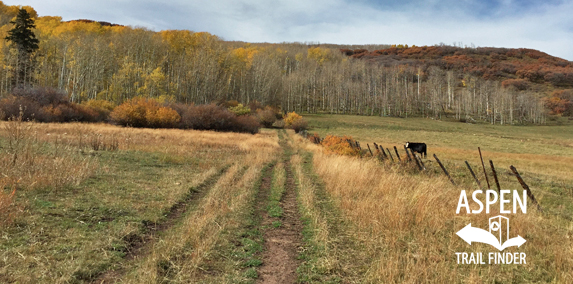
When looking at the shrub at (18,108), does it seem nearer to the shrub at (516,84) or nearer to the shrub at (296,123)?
the shrub at (296,123)

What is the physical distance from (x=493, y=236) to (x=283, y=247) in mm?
4681

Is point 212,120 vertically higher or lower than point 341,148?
higher

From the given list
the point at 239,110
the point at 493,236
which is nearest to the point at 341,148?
the point at 493,236

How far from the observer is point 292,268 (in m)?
5.01

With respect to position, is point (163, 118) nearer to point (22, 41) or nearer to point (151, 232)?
point (22, 41)

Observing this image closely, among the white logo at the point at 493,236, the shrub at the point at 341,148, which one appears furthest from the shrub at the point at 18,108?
the white logo at the point at 493,236

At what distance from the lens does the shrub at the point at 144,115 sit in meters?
40.4

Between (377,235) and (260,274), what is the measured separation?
2.76m

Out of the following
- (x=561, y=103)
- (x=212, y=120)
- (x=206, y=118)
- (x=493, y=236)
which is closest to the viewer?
(x=493, y=236)

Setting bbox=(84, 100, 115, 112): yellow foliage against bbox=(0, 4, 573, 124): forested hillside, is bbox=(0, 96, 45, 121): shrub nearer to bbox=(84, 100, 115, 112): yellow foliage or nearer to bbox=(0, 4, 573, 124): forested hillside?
bbox=(84, 100, 115, 112): yellow foliage

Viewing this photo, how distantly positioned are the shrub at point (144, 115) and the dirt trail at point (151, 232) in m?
35.3

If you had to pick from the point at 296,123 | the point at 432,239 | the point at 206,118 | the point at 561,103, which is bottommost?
the point at 432,239

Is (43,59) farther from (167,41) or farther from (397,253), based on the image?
(397,253)

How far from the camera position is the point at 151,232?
6199 mm
